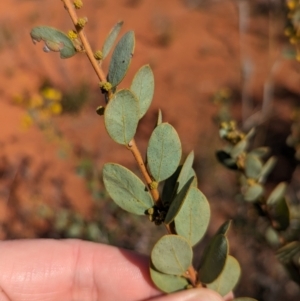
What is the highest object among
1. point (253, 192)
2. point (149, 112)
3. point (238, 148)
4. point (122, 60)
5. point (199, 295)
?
point (122, 60)

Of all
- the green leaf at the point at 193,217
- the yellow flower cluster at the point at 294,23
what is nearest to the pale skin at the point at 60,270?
the green leaf at the point at 193,217

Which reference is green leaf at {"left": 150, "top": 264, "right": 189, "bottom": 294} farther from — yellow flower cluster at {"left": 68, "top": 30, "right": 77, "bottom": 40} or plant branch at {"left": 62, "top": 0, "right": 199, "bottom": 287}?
yellow flower cluster at {"left": 68, "top": 30, "right": 77, "bottom": 40}

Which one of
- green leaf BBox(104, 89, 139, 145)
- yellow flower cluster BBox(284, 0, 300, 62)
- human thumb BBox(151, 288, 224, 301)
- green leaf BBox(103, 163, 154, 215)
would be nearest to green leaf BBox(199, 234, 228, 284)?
human thumb BBox(151, 288, 224, 301)

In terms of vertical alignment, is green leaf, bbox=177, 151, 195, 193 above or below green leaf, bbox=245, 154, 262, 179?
above

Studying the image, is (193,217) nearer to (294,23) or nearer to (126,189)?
(126,189)

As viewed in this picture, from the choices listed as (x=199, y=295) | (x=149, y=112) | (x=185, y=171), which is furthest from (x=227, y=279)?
(x=149, y=112)

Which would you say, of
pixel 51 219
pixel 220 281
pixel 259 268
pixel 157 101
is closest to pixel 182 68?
pixel 157 101

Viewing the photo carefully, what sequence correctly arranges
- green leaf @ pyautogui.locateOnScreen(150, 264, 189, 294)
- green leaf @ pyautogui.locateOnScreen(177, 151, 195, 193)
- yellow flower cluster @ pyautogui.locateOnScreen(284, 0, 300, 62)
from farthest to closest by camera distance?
1. yellow flower cluster @ pyautogui.locateOnScreen(284, 0, 300, 62)
2. green leaf @ pyautogui.locateOnScreen(150, 264, 189, 294)
3. green leaf @ pyautogui.locateOnScreen(177, 151, 195, 193)
